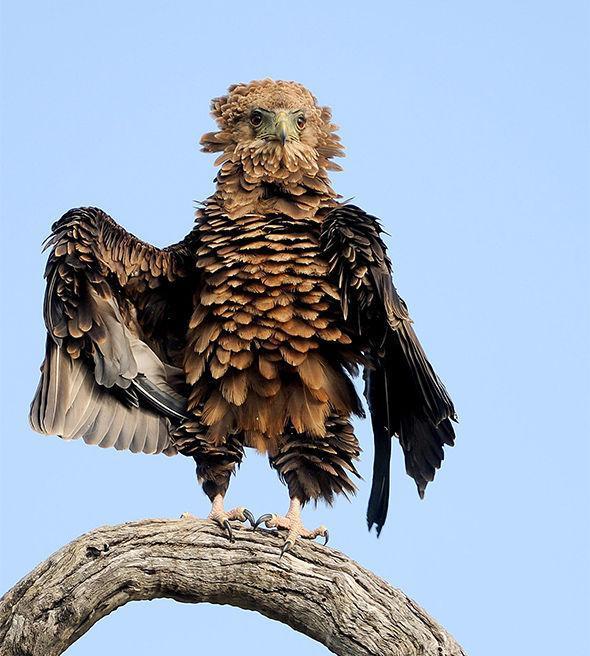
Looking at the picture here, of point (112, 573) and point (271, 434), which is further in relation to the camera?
point (271, 434)

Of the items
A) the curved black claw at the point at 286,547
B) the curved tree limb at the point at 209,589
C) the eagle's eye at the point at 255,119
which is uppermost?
the eagle's eye at the point at 255,119

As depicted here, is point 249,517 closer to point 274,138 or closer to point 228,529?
point 228,529

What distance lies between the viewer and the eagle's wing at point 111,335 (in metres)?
8.38

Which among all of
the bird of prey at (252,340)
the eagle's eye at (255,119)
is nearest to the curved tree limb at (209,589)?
the bird of prey at (252,340)

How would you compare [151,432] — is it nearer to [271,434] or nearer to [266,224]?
[271,434]

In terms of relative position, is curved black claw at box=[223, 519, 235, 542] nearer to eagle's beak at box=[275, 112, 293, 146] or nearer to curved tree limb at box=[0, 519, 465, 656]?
curved tree limb at box=[0, 519, 465, 656]

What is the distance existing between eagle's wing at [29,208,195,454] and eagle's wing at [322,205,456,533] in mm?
1179

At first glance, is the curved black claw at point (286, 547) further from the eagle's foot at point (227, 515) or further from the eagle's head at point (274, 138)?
the eagle's head at point (274, 138)

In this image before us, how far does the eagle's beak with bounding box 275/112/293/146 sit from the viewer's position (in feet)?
28.9

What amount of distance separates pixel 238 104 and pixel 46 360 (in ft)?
7.61

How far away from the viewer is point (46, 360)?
8.53 metres

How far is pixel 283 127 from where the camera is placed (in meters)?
8.82

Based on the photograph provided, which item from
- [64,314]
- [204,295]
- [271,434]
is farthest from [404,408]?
[64,314]

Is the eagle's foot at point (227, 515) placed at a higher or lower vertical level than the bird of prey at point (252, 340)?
lower
